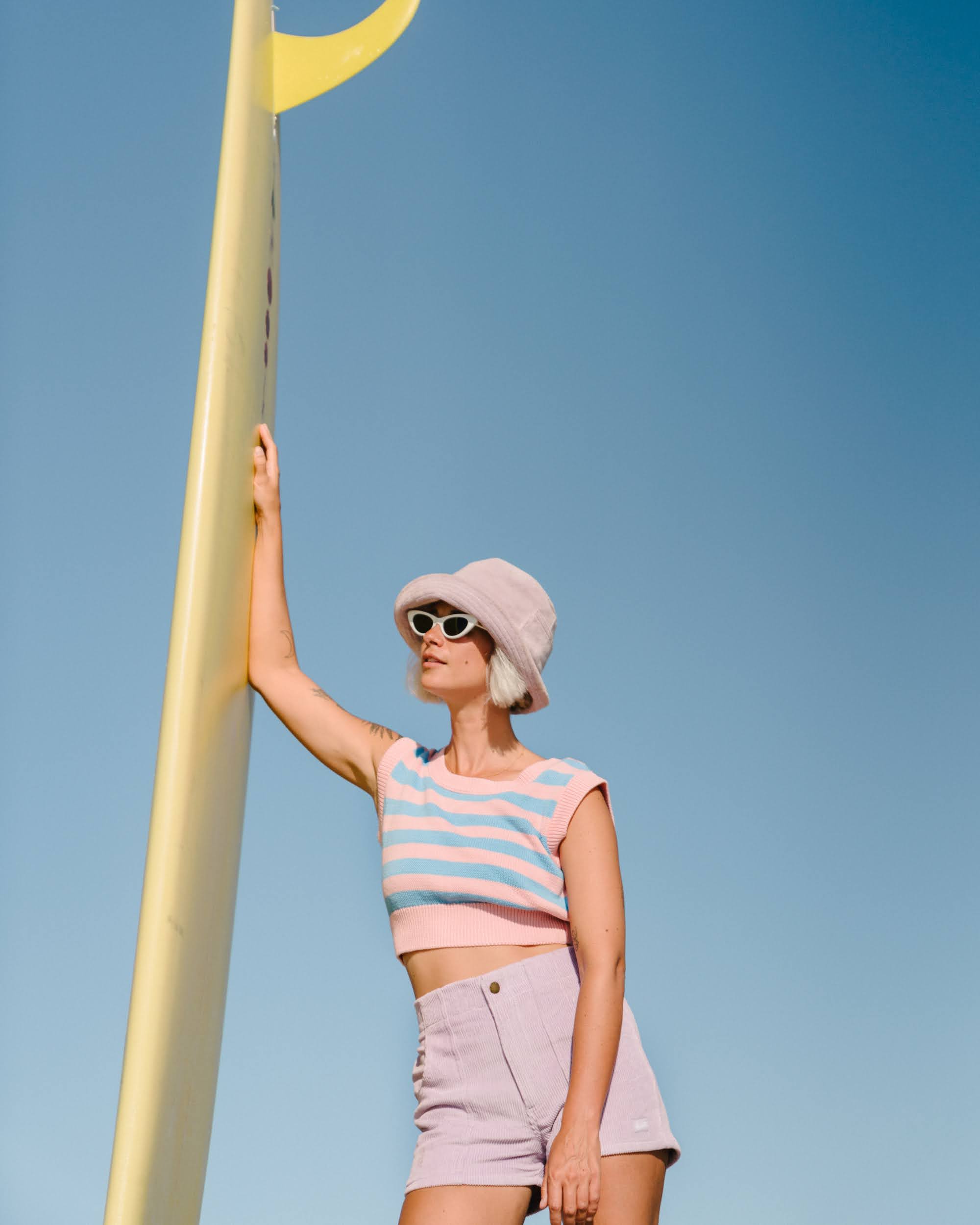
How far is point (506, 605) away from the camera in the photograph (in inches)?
101

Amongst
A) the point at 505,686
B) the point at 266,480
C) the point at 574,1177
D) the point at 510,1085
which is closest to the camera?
the point at 574,1177

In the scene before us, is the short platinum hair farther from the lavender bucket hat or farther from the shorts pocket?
the shorts pocket

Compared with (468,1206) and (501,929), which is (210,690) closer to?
(501,929)

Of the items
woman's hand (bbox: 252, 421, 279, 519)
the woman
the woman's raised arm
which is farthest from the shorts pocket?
woman's hand (bbox: 252, 421, 279, 519)

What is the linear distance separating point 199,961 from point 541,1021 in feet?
1.93

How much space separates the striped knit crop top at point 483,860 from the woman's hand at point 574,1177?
1.08ft

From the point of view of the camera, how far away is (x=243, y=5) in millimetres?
2820

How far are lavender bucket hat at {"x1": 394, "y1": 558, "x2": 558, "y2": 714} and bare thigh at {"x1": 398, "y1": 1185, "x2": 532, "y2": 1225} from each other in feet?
2.87

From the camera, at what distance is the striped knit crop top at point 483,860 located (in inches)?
91.8

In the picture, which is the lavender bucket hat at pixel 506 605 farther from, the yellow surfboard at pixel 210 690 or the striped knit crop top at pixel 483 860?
the yellow surfboard at pixel 210 690

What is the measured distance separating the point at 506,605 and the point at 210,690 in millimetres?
590

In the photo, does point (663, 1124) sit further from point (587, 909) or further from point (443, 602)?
point (443, 602)

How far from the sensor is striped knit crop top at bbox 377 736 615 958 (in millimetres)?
2332

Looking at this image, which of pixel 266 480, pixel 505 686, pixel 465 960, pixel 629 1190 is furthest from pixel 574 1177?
pixel 266 480
